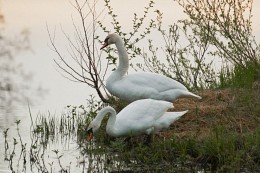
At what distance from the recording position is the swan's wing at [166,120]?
1155 centimetres

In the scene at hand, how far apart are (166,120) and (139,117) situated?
0.39 meters

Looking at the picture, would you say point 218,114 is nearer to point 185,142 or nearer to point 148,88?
point 148,88

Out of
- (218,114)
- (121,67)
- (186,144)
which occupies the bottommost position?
(186,144)

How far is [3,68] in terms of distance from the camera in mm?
19156

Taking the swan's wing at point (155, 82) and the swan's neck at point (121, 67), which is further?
the swan's neck at point (121, 67)

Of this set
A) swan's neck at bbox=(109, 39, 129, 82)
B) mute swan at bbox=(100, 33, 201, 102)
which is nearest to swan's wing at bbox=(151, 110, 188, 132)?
mute swan at bbox=(100, 33, 201, 102)

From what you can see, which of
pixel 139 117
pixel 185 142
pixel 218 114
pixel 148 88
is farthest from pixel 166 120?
pixel 218 114

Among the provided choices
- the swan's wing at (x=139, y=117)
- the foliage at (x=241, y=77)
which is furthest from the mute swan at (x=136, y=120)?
the foliage at (x=241, y=77)

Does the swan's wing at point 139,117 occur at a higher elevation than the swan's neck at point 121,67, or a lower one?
lower

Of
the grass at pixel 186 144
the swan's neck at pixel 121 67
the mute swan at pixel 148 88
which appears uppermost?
the swan's neck at pixel 121 67

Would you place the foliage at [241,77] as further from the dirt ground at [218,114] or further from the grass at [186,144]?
the grass at [186,144]

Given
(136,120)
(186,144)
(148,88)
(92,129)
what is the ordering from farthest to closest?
(148,88) → (92,129) → (136,120) → (186,144)

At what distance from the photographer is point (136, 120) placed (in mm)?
11391

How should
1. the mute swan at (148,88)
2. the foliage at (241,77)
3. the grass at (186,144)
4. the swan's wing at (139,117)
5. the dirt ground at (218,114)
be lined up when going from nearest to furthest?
the grass at (186,144) → the swan's wing at (139,117) → the dirt ground at (218,114) → the mute swan at (148,88) → the foliage at (241,77)
